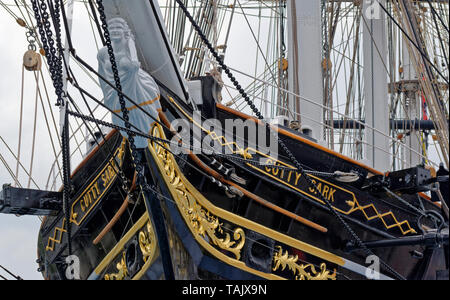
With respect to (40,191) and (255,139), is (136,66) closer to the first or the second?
(255,139)

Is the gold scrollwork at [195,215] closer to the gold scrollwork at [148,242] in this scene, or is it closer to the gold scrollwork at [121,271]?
the gold scrollwork at [148,242]

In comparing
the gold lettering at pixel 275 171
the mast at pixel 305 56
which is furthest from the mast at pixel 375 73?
the gold lettering at pixel 275 171

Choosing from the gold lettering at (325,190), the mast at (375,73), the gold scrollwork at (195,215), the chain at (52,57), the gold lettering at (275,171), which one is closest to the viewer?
the chain at (52,57)

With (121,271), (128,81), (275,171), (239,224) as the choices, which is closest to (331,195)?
(275,171)

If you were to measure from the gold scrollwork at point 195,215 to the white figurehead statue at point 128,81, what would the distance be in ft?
0.50

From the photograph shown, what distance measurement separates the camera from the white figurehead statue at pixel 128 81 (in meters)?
5.22

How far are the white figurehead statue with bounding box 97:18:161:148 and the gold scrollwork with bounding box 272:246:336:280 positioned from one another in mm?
1466

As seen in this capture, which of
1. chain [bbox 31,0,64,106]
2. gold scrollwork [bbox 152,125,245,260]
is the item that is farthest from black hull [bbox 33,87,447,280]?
chain [bbox 31,0,64,106]

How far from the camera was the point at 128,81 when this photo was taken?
17.2 feet

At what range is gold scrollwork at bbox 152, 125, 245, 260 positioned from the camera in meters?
5.53

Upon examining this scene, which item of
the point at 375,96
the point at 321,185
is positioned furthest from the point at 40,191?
the point at 375,96

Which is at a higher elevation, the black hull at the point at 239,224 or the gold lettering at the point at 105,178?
the gold lettering at the point at 105,178

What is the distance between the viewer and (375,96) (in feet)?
36.4

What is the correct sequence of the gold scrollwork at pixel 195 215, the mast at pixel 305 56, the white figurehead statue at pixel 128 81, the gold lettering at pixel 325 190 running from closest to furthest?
the white figurehead statue at pixel 128 81
the gold scrollwork at pixel 195 215
the gold lettering at pixel 325 190
the mast at pixel 305 56
